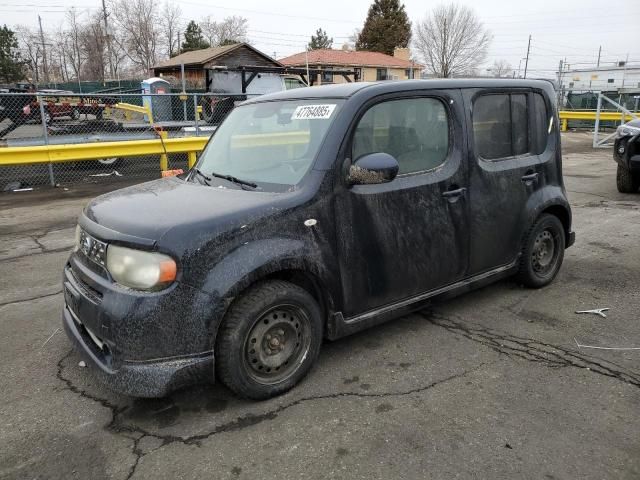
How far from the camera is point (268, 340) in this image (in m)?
3.04

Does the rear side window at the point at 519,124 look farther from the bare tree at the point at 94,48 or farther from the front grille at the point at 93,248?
the bare tree at the point at 94,48

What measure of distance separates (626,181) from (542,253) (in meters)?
6.24

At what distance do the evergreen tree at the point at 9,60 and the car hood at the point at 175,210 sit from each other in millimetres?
56910

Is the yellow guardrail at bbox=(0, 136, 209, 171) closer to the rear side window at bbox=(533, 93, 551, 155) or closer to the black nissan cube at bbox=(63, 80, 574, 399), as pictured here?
the black nissan cube at bbox=(63, 80, 574, 399)

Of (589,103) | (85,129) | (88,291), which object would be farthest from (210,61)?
(88,291)

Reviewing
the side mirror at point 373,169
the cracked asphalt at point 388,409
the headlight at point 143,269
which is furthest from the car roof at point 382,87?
the cracked asphalt at point 388,409

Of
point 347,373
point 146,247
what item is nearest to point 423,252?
point 347,373

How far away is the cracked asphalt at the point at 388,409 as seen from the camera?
2.52 metres

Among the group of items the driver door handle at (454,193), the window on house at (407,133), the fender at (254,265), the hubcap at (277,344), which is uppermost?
the window on house at (407,133)

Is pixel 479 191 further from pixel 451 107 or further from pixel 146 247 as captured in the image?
pixel 146 247

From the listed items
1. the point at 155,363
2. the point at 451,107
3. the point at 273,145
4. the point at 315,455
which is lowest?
the point at 315,455

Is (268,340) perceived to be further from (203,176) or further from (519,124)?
(519,124)

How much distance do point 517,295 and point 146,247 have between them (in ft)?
11.1

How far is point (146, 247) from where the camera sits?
264 cm
